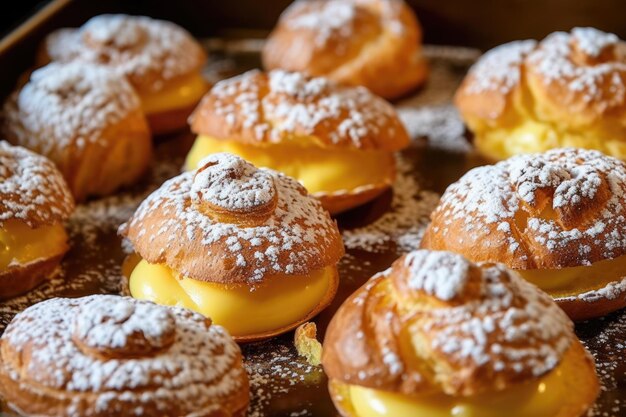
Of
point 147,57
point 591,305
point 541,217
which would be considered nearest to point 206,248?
point 541,217

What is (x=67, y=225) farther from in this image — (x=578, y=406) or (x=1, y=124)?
(x=578, y=406)

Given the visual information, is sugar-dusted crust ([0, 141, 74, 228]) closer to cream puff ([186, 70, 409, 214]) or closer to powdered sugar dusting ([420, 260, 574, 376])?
cream puff ([186, 70, 409, 214])

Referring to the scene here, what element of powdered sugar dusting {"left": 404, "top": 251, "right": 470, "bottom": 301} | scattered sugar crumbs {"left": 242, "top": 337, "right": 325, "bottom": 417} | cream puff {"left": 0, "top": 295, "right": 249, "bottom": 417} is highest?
powdered sugar dusting {"left": 404, "top": 251, "right": 470, "bottom": 301}

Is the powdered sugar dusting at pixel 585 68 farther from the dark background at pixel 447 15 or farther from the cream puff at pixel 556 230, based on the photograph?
the dark background at pixel 447 15

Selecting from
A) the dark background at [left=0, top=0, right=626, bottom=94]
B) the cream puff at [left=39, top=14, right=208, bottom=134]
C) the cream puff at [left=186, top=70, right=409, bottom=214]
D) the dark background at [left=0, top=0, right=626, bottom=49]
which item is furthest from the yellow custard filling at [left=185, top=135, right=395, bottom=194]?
the dark background at [left=0, top=0, right=626, bottom=49]

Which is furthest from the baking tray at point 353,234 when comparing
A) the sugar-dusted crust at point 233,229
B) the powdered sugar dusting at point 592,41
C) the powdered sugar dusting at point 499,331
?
the powdered sugar dusting at point 592,41

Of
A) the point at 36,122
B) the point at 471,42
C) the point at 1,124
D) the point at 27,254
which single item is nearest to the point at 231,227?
the point at 27,254

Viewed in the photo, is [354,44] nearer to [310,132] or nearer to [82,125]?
[310,132]
